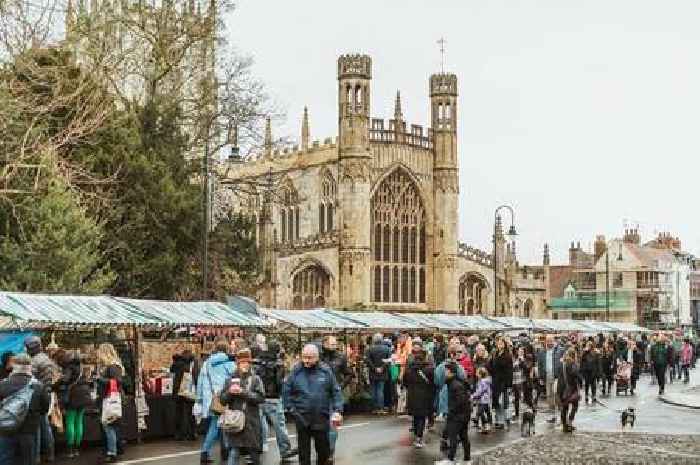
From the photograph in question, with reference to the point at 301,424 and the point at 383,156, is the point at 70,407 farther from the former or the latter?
the point at 383,156

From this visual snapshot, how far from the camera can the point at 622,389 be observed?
3466cm

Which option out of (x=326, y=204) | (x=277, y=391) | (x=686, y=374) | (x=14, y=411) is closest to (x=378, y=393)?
(x=277, y=391)

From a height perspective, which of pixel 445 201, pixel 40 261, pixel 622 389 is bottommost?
pixel 622 389

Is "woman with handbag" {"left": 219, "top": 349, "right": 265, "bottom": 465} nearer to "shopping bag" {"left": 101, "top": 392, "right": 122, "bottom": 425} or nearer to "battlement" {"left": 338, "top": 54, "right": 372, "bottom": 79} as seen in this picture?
"shopping bag" {"left": 101, "top": 392, "right": 122, "bottom": 425}

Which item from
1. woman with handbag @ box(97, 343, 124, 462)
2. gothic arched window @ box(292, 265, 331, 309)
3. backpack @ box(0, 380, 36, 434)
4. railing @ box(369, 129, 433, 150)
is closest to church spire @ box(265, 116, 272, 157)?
woman with handbag @ box(97, 343, 124, 462)

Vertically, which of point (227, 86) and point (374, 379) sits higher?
point (227, 86)

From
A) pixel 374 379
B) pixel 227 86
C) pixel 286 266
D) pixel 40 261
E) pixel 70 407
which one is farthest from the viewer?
pixel 286 266

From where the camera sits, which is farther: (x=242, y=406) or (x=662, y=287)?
(x=662, y=287)

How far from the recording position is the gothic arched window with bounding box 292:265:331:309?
68.1m

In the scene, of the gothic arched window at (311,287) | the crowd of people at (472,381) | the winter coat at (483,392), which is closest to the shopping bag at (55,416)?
the crowd of people at (472,381)

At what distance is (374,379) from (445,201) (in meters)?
47.7

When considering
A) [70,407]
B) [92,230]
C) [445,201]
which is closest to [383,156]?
[445,201]

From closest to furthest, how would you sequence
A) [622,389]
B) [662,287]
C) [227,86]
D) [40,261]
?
[40,261] < [622,389] < [227,86] < [662,287]

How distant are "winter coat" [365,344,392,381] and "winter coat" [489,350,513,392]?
2978 mm
